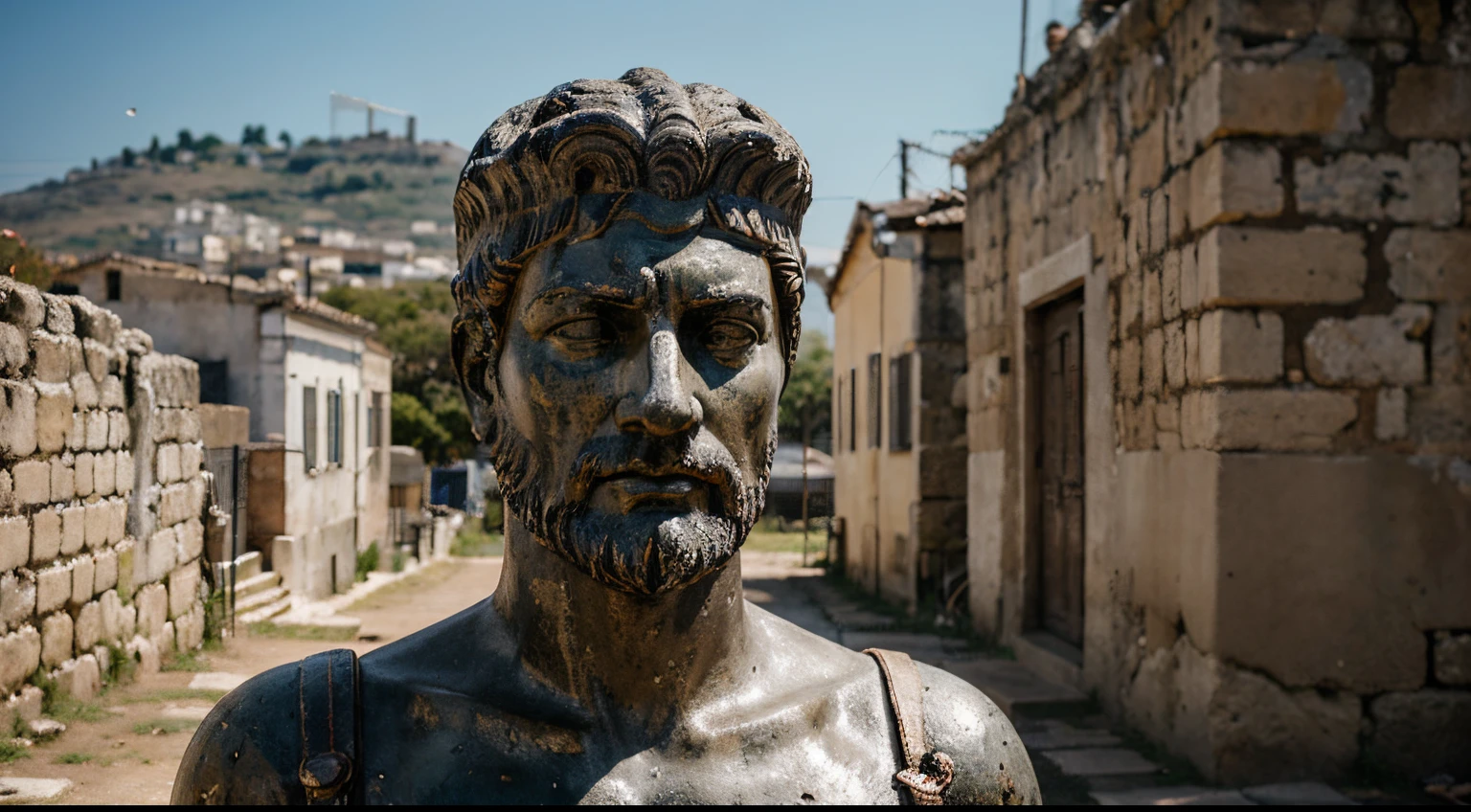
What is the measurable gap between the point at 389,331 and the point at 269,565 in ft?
77.0

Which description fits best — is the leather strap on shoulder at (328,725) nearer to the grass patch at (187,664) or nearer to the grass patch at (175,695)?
the grass patch at (175,695)

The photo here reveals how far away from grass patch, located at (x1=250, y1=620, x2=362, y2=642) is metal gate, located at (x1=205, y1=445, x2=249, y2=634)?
0.36 meters

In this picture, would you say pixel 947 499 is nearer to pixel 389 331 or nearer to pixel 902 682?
pixel 902 682

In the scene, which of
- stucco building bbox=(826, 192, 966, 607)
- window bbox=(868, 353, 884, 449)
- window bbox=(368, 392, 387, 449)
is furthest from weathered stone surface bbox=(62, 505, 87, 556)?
window bbox=(368, 392, 387, 449)

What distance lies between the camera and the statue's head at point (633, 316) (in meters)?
1.73

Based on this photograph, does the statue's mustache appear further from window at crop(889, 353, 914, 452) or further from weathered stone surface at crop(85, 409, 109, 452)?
window at crop(889, 353, 914, 452)

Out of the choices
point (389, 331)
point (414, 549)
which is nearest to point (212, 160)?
point (389, 331)

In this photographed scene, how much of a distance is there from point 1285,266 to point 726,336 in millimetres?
4287

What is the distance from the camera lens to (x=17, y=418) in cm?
647

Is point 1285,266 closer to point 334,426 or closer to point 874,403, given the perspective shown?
point 874,403

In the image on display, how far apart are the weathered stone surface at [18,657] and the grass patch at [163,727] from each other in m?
0.63

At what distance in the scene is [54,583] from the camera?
691 cm

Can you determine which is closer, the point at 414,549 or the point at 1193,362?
the point at 1193,362

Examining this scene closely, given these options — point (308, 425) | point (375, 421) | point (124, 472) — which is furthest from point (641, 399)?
point (375, 421)
